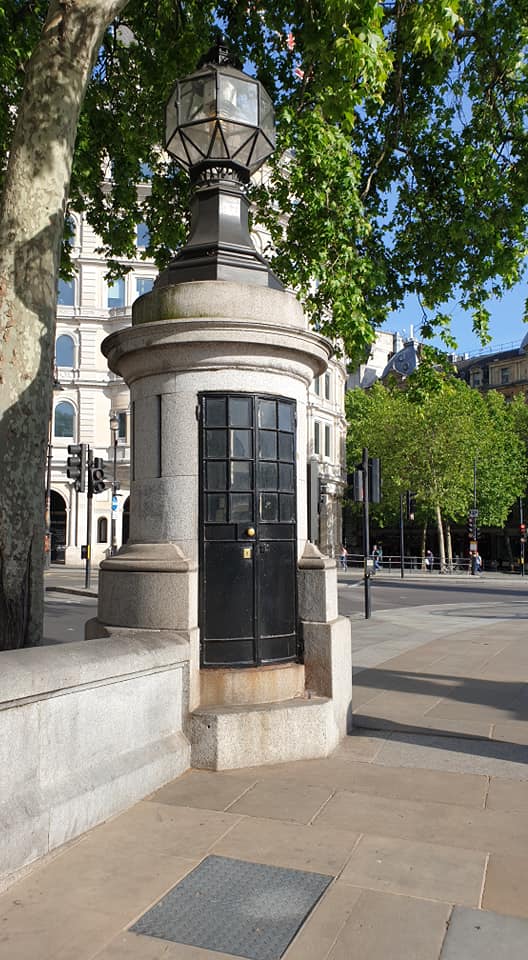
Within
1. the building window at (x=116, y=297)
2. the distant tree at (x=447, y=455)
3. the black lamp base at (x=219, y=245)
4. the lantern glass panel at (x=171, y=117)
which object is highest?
the building window at (x=116, y=297)

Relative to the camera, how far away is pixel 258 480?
5594 mm

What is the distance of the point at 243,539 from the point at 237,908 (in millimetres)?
2741

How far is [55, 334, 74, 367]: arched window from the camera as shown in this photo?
153ft

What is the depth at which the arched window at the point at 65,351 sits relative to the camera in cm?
4654

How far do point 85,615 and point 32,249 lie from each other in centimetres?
1339

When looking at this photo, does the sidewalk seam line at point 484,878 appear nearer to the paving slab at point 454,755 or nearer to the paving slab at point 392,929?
the paving slab at point 392,929

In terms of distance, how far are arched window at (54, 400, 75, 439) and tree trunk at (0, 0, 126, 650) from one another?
42404mm

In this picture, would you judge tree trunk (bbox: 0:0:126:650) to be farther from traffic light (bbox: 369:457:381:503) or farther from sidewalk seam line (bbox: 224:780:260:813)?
traffic light (bbox: 369:457:381:503)

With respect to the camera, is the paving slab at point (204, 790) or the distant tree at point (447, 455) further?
the distant tree at point (447, 455)

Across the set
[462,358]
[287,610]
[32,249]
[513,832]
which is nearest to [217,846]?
[513,832]

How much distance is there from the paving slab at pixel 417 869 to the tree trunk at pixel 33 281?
284cm

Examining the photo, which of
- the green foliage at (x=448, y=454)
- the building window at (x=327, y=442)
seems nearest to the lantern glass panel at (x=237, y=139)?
the green foliage at (x=448, y=454)

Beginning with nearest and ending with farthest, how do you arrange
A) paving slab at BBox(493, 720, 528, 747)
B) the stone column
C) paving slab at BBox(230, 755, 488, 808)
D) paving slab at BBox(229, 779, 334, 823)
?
1. paving slab at BBox(229, 779, 334, 823)
2. paving slab at BBox(230, 755, 488, 808)
3. the stone column
4. paving slab at BBox(493, 720, 528, 747)

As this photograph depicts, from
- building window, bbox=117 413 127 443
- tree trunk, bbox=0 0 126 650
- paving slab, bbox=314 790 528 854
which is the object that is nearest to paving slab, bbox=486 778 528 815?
paving slab, bbox=314 790 528 854
